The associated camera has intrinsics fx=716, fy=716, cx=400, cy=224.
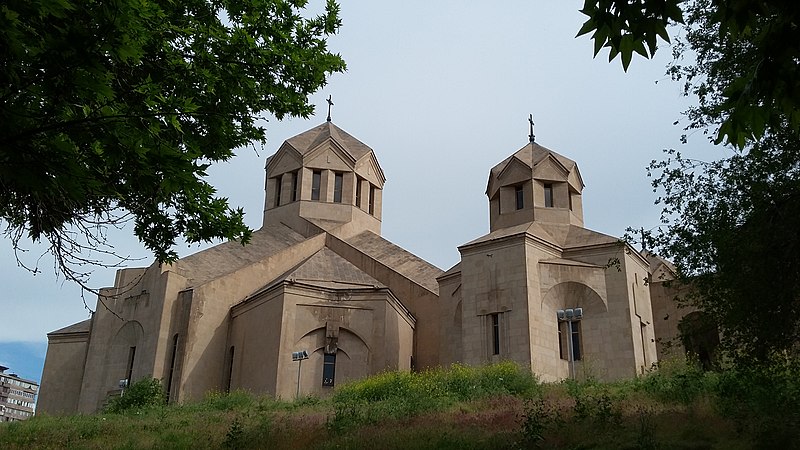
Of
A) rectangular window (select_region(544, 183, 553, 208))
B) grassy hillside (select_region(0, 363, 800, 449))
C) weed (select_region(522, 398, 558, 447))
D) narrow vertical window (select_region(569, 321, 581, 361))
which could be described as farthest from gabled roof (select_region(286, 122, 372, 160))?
weed (select_region(522, 398, 558, 447))

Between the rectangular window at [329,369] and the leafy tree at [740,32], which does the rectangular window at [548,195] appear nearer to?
the rectangular window at [329,369]

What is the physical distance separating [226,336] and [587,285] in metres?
12.1

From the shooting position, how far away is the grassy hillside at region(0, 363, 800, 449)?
10.1 metres

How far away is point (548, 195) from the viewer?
79.6 feet

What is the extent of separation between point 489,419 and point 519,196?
42.9 feet

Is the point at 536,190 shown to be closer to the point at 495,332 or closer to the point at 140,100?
the point at 495,332

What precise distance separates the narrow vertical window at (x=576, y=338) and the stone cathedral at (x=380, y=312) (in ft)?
0.10

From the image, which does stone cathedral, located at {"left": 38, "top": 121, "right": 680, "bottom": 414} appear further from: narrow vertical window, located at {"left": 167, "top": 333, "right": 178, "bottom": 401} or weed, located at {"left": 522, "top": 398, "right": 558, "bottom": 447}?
weed, located at {"left": 522, "top": 398, "right": 558, "bottom": 447}

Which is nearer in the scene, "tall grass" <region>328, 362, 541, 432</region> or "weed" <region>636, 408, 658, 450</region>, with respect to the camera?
"weed" <region>636, 408, 658, 450</region>

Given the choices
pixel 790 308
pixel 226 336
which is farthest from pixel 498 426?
pixel 226 336

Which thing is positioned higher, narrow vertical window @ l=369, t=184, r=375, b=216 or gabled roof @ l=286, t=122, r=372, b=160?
gabled roof @ l=286, t=122, r=372, b=160

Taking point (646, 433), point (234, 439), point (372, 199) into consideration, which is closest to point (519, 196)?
point (372, 199)

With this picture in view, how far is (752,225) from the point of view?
10125 millimetres

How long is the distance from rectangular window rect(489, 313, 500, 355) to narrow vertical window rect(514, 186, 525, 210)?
484cm
